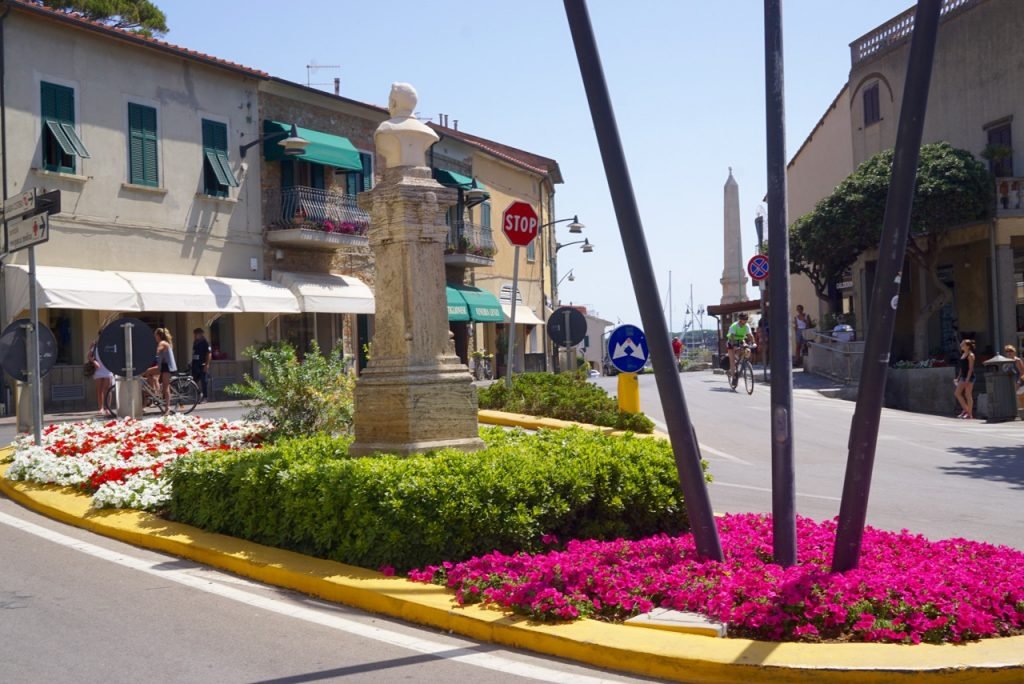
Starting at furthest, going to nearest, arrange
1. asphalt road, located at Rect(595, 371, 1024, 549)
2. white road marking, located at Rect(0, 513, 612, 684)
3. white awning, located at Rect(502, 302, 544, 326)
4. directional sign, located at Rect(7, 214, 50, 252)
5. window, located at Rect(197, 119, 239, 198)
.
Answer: white awning, located at Rect(502, 302, 544, 326) < window, located at Rect(197, 119, 239, 198) < directional sign, located at Rect(7, 214, 50, 252) < asphalt road, located at Rect(595, 371, 1024, 549) < white road marking, located at Rect(0, 513, 612, 684)

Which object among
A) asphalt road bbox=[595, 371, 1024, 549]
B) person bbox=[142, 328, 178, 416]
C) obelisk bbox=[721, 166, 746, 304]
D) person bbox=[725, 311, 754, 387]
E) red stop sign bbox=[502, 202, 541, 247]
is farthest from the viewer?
obelisk bbox=[721, 166, 746, 304]

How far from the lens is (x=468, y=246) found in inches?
1447

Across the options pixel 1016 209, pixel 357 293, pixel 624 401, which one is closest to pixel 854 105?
pixel 1016 209

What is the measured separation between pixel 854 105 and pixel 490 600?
3285 centimetres

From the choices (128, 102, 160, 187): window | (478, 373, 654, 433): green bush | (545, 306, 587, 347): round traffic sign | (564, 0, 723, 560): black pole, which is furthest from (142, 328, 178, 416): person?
(564, 0, 723, 560): black pole

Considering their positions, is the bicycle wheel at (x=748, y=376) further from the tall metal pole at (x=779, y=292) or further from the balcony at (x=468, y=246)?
the tall metal pole at (x=779, y=292)

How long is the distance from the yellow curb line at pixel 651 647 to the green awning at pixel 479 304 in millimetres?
28263

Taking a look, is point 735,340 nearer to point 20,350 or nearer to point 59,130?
point 59,130

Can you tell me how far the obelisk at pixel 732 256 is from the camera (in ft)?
162

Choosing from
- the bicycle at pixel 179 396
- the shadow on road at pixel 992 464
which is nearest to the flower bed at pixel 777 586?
the shadow on road at pixel 992 464

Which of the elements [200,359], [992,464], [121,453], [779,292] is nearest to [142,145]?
[200,359]

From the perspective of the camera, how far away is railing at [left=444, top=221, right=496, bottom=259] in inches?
1435

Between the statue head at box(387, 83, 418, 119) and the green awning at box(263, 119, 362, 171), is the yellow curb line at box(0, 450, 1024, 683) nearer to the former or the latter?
the statue head at box(387, 83, 418, 119)

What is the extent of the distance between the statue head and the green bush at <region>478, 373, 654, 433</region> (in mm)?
6126
